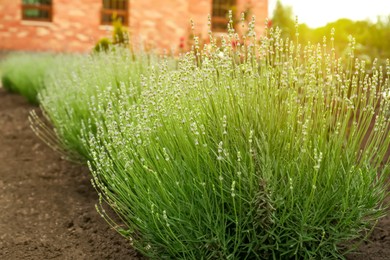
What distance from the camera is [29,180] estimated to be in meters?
5.84

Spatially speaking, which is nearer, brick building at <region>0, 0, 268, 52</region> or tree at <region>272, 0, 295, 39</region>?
brick building at <region>0, 0, 268, 52</region>

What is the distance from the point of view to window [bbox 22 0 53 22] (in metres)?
18.0

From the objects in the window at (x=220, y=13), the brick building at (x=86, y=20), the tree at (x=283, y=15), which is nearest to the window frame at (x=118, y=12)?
the brick building at (x=86, y=20)

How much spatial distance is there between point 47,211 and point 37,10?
560 inches

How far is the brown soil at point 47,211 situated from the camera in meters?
4.18

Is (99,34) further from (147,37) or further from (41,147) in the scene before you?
(41,147)

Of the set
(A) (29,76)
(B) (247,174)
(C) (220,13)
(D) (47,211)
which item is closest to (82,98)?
(D) (47,211)

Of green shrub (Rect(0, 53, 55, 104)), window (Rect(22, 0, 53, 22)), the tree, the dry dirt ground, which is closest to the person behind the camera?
the dry dirt ground

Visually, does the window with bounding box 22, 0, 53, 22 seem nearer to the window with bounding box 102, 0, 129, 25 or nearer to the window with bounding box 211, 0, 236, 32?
the window with bounding box 102, 0, 129, 25

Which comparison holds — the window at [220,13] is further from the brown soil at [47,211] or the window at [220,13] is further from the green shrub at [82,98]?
the green shrub at [82,98]

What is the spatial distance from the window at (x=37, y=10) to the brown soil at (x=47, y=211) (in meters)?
11.4

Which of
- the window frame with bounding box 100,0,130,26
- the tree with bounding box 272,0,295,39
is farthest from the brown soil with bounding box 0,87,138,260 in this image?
the tree with bounding box 272,0,295,39

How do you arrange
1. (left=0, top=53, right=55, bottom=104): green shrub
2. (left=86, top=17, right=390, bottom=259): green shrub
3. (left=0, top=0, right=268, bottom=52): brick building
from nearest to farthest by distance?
(left=86, top=17, right=390, bottom=259): green shrub → (left=0, top=53, right=55, bottom=104): green shrub → (left=0, top=0, right=268, bottom=52): brick building

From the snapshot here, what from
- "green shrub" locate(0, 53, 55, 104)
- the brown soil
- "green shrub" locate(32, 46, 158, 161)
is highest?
"green shrub" locate(32, 46, 158, 161)
